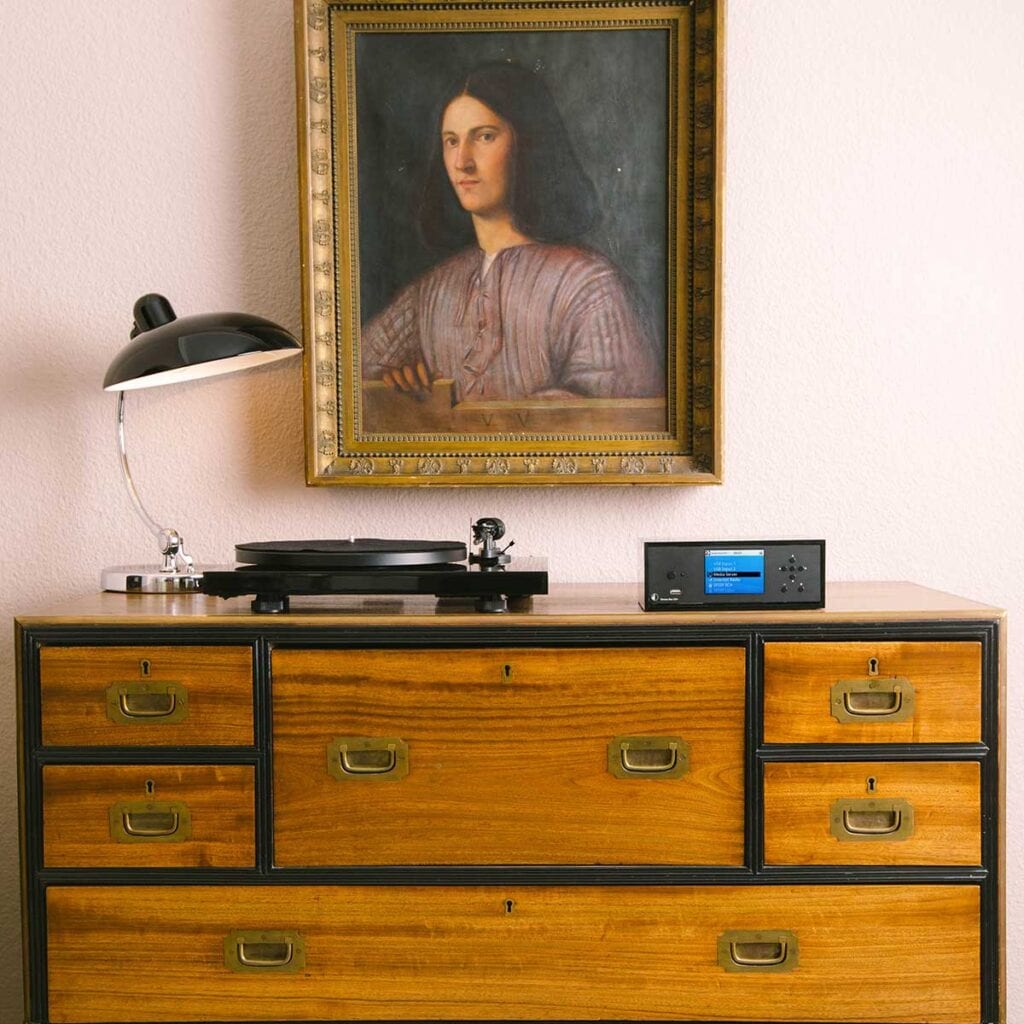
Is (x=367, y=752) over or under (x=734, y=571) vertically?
under

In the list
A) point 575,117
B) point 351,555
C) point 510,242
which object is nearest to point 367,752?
point 351,555

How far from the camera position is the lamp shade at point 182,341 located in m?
1.86

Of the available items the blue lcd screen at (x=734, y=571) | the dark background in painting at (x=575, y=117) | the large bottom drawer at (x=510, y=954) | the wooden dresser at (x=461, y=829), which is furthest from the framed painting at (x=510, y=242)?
the large bottom drawer at (x=510, y=954)

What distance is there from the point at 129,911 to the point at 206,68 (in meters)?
1.55

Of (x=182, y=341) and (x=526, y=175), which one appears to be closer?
(x=182, y=341)

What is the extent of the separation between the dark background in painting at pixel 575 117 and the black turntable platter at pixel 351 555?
0.65 metres

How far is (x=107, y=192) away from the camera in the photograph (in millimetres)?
2188

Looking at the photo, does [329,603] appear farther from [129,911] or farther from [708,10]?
[708,10]

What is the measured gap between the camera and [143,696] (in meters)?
1.72

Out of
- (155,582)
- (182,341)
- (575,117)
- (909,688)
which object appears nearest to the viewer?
(909,688)

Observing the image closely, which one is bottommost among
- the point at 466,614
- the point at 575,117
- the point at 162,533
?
the point at 466,614

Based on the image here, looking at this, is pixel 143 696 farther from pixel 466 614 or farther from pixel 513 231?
pixel 513 231

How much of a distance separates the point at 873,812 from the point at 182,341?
4.39 feet

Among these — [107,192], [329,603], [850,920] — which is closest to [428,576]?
[329,603]
